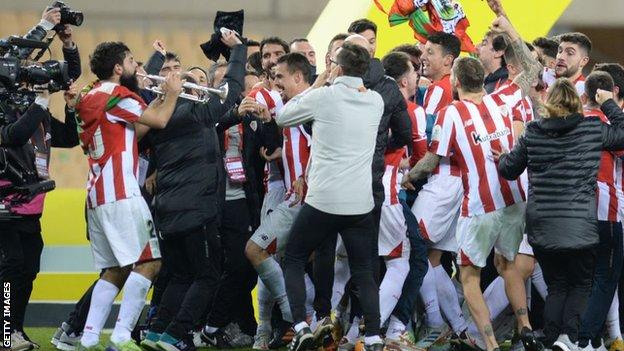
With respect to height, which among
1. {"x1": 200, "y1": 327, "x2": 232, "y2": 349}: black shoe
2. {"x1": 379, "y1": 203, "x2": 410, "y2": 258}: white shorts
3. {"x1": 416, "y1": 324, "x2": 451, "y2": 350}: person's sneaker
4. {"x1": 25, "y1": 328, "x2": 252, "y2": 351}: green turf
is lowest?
{"x1": 25, "y1": 328, "x2": 252, "y2": 351}: green turf

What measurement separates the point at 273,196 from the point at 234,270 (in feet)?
1.95

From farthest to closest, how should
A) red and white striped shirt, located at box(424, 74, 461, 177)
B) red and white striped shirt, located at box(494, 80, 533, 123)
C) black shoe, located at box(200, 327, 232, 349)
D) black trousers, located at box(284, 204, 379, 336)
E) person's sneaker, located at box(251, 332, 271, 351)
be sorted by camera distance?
1. black shoe, located at box(200, 327, 232, 349)
2. red and white striped shirt, located at box(424, 74, 461, 177)
3. person's sneaker, located at box(251, 332, 271, 351)
4. red and white striped shirt, located at box(494, 80, 533, 123)
5. black trousers, located at box(284, 204, 379, 336)

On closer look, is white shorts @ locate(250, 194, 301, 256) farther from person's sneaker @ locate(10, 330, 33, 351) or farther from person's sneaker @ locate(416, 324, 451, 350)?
person's sneaker @ locate(10, 330, 33, 351)

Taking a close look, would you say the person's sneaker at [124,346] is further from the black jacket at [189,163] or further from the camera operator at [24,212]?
the camera operator at [24,212]

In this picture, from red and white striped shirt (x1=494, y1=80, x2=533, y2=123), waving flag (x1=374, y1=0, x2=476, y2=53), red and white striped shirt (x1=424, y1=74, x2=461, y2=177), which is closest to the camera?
red and white striped shirt (x1=494, y1=80, x2=533, y2=123)

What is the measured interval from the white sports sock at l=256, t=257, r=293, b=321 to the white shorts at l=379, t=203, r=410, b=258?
2.19 ft

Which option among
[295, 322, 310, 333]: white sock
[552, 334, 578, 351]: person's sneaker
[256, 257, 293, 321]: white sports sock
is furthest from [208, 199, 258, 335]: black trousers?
[552, 334, 578, 351]: person's sneaker

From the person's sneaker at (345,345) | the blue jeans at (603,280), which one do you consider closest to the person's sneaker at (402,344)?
the person's sneaker at (345,345)

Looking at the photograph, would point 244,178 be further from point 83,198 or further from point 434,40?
point 83,198

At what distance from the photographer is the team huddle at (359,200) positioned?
26.0ft

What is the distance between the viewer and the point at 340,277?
8750 millimetres

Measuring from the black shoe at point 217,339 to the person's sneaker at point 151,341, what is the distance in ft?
2.71

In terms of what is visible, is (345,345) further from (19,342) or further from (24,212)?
(24,212)

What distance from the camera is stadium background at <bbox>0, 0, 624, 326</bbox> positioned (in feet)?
34.3
